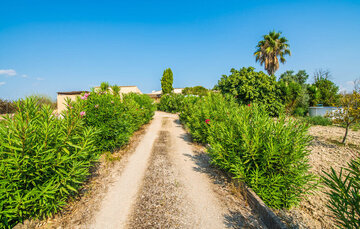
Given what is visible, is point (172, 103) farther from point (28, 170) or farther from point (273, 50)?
point (28, 170)

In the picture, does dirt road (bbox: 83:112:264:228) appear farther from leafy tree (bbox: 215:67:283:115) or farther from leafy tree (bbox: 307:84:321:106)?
leafy tree (bbox: 307:84:321:106)

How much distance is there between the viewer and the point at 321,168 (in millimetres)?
6234

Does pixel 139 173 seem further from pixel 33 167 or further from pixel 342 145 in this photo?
pixel 342 145

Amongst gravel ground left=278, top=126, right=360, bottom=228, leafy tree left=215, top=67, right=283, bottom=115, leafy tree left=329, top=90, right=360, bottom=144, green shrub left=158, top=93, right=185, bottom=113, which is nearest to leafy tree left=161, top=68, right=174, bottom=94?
green shrub left=158, top=93, right=185, bottom=113

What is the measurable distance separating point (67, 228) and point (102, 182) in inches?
68.4

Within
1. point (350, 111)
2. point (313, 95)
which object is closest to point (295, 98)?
point (313, 95)

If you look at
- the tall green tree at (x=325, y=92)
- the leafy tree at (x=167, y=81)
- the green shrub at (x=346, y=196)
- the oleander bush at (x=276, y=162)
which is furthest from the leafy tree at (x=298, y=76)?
the green shrub at (x=346, y=196)

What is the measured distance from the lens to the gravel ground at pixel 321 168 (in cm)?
361

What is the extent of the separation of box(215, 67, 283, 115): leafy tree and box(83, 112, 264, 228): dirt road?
9.80 m

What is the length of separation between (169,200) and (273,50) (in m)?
25.3

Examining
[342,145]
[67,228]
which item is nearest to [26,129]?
[67,228]

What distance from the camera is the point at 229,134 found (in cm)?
452

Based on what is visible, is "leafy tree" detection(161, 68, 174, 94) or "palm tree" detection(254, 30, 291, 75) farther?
"leafy tree" detection(161, 68, 174, 94)

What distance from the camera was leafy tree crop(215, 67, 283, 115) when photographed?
46.4 ft
